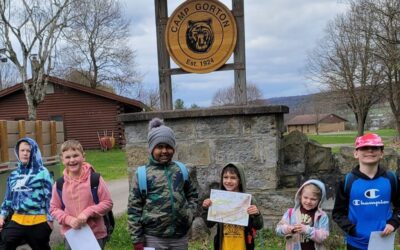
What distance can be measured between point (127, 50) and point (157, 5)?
1336 inches

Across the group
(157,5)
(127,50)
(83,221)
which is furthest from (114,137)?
(83,221)

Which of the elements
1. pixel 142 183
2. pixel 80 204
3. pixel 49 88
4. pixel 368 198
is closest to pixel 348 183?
pixel 368 198

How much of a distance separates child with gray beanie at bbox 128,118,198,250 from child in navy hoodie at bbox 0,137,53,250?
1.32 m

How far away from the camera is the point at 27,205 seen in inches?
169

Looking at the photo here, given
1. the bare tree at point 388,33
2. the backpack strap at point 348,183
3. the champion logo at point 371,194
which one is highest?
the bare tree at point 388,33

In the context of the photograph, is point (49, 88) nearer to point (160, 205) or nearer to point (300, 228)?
point (160, 205)

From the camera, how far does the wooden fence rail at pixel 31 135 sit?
6176mm

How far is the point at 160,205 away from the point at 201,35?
2945 mm

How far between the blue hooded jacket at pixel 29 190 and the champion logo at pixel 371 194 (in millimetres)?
2886

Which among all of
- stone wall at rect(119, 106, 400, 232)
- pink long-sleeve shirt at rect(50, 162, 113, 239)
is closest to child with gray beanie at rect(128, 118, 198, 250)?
pink long-sleeve shirt at rect(50, 162, 113, 239)

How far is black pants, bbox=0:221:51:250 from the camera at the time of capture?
167 inches

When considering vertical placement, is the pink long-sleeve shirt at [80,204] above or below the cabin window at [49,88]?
below

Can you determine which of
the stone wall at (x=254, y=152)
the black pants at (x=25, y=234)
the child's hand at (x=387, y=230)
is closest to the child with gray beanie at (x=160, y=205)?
the black pants at (x=25, y=234)

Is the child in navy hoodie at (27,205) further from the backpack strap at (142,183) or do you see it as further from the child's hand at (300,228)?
the child's hand at (300,228)
